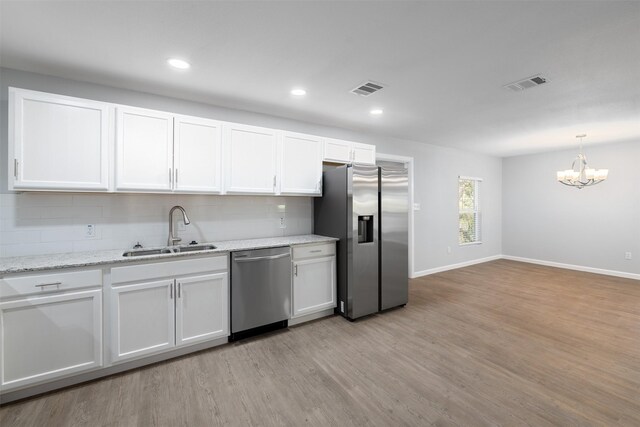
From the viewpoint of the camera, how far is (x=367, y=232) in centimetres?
355

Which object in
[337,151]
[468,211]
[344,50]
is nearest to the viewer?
[344,50]

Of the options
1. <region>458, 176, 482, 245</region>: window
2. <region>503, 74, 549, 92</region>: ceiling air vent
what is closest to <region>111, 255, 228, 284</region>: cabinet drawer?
<region>503, 74, 549, 92</region>: ceiling air vent

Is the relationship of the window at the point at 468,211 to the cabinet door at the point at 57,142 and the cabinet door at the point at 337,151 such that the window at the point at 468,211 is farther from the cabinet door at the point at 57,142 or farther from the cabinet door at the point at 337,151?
the cabinet door at the point at 57,142

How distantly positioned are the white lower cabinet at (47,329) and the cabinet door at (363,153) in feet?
10.3

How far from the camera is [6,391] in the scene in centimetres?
197

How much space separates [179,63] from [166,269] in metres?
1.75

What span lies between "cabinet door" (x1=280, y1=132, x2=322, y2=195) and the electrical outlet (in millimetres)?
1870

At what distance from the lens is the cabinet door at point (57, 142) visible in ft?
7.18

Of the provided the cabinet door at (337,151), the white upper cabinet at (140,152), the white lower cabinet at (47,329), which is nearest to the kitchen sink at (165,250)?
the white lower cabinet at (47,329)

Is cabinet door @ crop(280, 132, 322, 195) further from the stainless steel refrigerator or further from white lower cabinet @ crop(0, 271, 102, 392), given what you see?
white lower cabinet @ crop(0, 271, 102, 392)

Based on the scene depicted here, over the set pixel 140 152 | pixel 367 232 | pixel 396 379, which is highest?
pixel 140 152

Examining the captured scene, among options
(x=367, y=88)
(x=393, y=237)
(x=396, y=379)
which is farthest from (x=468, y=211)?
(x=396, y=379)

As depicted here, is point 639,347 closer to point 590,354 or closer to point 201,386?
point 590,354

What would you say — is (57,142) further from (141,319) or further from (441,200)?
(441,200)
